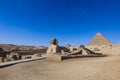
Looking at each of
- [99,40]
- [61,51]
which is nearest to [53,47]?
[61,51]

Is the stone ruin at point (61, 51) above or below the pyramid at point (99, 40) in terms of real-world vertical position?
below

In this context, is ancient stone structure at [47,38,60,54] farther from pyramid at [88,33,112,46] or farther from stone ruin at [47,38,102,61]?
pyramid at [88,33,112,46]

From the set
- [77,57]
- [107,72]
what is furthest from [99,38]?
[107,72]

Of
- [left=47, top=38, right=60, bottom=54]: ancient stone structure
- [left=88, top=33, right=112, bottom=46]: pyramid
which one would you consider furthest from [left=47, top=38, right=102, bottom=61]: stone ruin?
[left=88, top=33, right=112, bottom=46]: pyramid

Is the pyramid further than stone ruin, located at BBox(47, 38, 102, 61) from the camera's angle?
Yes

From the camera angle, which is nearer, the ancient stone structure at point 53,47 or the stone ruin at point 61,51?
the stone ruin at point 61,51

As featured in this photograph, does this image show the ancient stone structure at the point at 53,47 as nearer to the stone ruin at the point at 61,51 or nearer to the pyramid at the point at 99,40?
the stone ruin at the point at 61,51

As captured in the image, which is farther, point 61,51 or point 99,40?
point 99,40

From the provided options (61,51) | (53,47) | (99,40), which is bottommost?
(61,51)

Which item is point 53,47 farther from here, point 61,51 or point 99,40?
point 99,40

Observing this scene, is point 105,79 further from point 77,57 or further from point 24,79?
point 77,57

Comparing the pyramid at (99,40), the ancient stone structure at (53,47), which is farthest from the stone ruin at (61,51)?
the pyramid at (99,40)

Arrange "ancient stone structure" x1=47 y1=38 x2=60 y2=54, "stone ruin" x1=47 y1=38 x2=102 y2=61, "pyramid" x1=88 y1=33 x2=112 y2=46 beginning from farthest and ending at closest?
"pyramid" x1=88 y1=33 x2=112 y2=46 < "ancient stone structure" x1=47 y1=38 x2=60 y2=54 < "stone ruin" x1=47 y1=38 x2=102 y2=61

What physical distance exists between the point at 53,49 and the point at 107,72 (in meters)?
11.6
